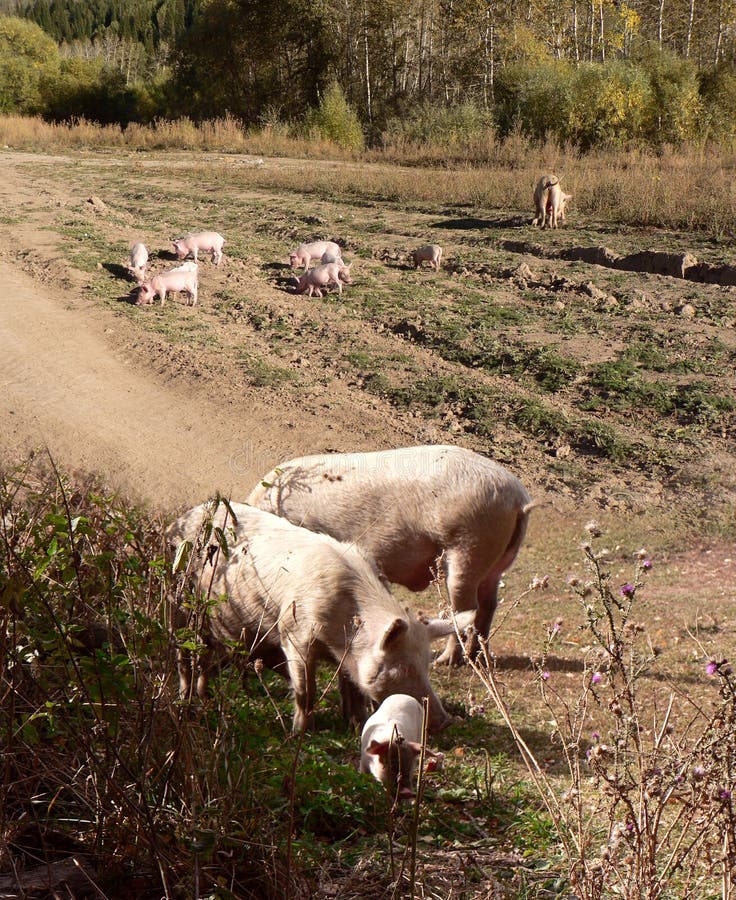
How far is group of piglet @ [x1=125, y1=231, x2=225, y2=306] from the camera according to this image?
13234 millimetres

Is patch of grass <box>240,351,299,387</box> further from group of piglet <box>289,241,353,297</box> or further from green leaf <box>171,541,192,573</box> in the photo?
green leaf <box>171,541,192,573</box>

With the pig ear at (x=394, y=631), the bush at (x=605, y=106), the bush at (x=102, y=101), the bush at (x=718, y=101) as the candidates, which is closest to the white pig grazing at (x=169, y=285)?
the pig ear at (x=394, y=631)

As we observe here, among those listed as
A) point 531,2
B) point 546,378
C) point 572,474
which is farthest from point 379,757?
point 531,2

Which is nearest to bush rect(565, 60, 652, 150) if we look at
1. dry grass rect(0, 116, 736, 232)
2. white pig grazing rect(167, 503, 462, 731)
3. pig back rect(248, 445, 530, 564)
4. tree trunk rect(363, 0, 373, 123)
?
dry grass rect(0, 116, 736, 232)

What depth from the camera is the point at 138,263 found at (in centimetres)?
1393

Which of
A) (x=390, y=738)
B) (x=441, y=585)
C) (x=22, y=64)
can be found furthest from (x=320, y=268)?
(x=22, y=64)

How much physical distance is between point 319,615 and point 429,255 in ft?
34.8

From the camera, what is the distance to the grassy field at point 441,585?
9.50 ft

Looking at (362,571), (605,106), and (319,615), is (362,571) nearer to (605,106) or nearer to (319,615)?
(319,615)

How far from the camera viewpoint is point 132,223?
1719 cm

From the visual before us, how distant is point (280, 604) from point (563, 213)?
574 inches

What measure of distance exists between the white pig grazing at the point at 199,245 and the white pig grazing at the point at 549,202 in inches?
233

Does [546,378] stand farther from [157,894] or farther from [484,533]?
[157,894]

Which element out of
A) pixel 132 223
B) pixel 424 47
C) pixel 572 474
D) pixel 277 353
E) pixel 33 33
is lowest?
pixel 572 474
